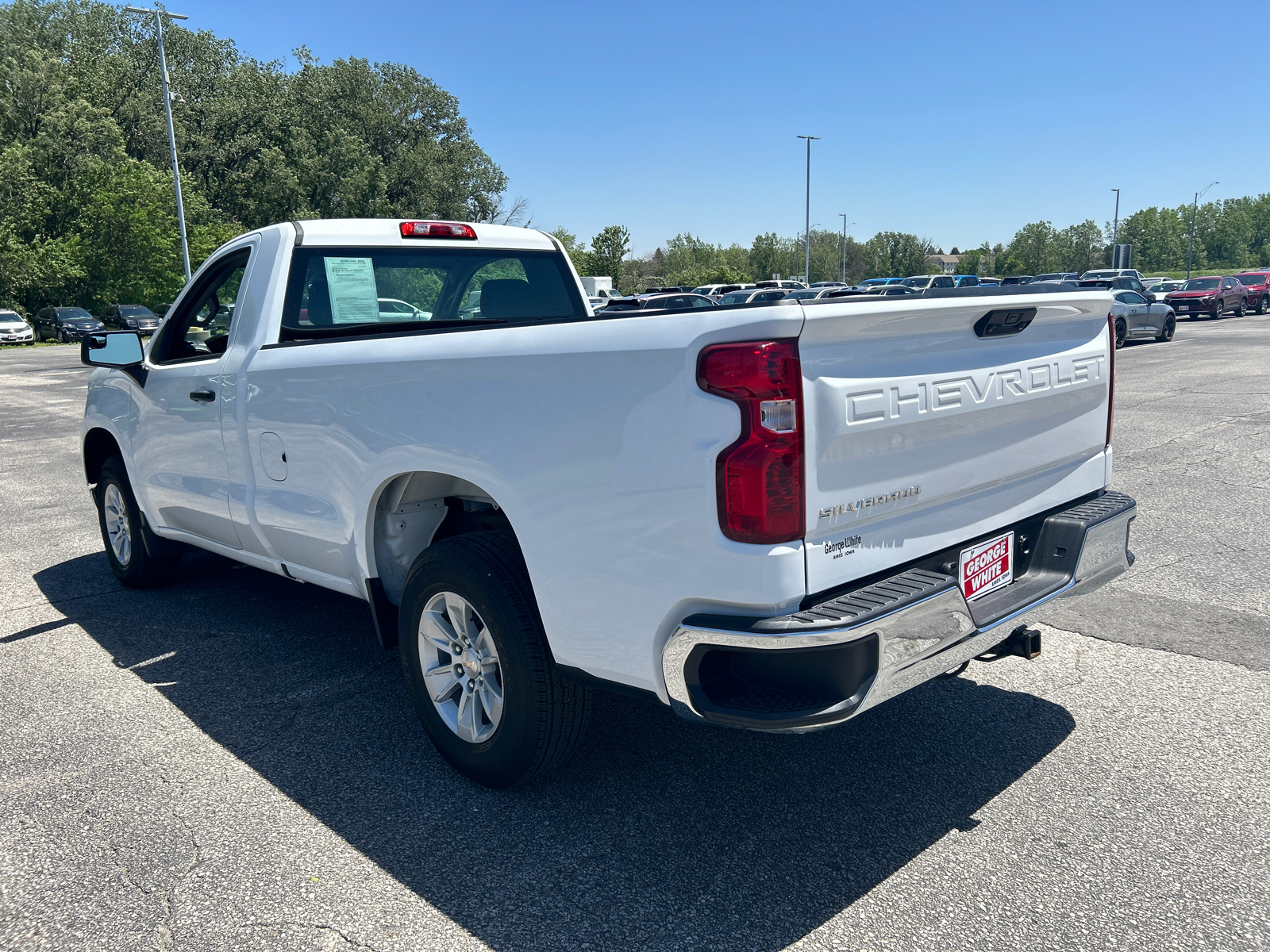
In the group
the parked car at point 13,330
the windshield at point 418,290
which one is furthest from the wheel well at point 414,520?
the parked car at point 13,330

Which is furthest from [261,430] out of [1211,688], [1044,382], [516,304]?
[1211,688]

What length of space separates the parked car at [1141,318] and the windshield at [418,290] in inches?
987

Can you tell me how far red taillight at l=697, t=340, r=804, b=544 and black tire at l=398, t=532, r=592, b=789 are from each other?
0.94 m

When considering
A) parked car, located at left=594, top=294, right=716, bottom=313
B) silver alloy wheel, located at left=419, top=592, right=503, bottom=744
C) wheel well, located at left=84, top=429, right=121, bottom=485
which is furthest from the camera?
wheel well, located at left=84, top=429, right=121, bottom=485

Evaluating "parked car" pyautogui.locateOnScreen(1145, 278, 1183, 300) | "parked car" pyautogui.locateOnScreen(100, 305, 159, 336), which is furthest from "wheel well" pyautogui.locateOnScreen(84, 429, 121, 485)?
"parked car" pyautogui.locateOnScreen(1145, 278, 1183, 300)

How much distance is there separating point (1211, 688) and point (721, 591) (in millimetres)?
2722

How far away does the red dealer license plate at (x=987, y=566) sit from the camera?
117 inches

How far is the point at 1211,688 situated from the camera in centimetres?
398

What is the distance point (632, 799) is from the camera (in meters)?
3.25

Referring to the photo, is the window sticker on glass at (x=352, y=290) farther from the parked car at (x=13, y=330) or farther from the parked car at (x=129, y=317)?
the parked car at (x=13, y=330)

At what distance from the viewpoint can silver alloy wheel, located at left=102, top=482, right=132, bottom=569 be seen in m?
5.79

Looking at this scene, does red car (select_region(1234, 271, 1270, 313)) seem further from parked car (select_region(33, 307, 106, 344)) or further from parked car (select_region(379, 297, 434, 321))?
parked car (select_region(33, 307, 106, 344))

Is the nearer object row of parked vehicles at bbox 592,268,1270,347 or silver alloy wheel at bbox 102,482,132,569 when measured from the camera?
silver alloy wheel at bbox 102,482,132,569

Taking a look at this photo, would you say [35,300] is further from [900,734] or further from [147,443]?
[900,734]
